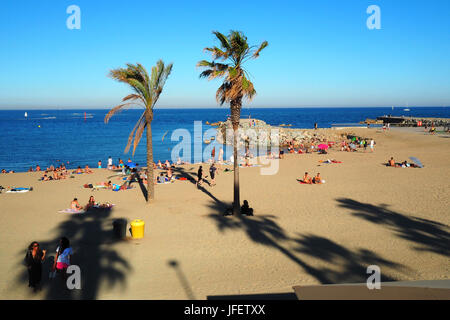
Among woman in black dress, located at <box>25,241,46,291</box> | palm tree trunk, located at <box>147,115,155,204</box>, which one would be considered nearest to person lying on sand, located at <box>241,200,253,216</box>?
palm tree trunk, located at <box>147,115,155,204</box>

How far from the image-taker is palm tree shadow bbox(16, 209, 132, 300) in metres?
8.12

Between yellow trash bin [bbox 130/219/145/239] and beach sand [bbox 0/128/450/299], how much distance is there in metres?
0.27

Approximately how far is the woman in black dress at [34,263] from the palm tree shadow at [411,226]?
11192mm

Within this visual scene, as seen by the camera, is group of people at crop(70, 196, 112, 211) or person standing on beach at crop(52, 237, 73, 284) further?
group of people at crop(70, 196, 112, 211)

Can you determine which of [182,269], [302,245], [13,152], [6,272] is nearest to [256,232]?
[302,245]

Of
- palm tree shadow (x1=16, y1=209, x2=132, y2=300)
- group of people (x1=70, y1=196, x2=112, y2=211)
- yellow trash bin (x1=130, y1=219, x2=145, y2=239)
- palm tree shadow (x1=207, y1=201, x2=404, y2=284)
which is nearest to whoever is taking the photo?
palm tree shadow (x1=16, y1=209, x2=132, y2=300)

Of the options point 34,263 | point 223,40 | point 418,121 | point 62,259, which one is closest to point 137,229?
point 62,259

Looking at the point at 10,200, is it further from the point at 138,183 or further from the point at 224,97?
the point at 224,97

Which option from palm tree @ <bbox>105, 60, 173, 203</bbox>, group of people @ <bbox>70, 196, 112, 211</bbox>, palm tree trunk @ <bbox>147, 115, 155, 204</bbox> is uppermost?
palm tree @ <bbox>105, 60, 173, 203</bbox>

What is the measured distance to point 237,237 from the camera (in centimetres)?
1191

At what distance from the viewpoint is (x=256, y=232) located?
40.8 feet

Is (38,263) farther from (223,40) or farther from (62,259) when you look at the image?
(223,40)

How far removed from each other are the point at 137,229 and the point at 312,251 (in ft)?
20.2

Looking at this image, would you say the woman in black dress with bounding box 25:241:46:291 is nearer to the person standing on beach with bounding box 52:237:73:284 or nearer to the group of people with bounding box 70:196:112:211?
the person standing on beach with bounding box 52:237:73:284
